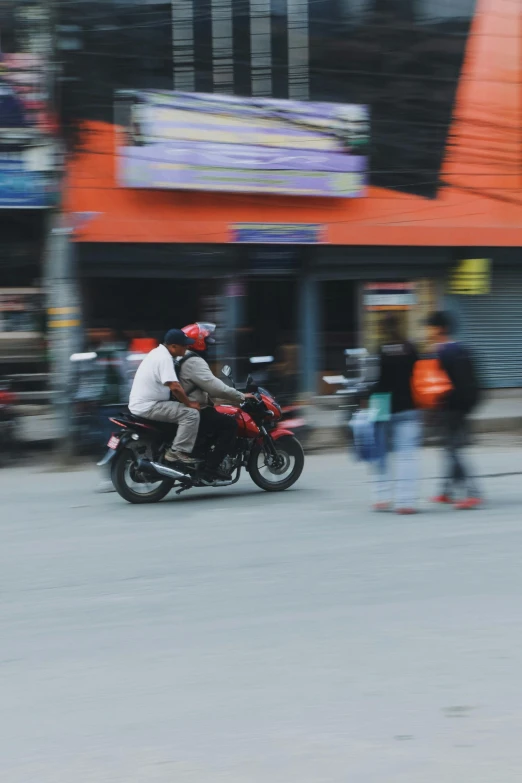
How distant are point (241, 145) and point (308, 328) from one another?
142 inches

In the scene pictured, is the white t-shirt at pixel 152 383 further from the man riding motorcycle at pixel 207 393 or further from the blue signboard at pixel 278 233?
the blue signboard at pixel 278 233

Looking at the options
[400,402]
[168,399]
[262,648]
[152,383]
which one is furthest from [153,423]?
[262,648]

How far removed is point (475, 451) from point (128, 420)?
5.78 m

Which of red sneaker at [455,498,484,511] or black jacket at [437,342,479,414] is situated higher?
black jacket at [437,342,479,414]

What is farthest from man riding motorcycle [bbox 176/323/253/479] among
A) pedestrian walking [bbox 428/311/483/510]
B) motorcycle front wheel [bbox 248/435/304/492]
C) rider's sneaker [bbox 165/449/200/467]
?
pedestrian walking [bbox 428/311/483/510]

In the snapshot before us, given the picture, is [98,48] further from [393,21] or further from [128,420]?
[128,420]

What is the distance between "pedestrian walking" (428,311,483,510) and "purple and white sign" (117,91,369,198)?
9381mm

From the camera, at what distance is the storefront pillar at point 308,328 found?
18.3m

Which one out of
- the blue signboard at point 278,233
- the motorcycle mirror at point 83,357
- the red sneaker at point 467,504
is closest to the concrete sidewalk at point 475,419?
the blue signboard at point 278,233

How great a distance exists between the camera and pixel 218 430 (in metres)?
9.09

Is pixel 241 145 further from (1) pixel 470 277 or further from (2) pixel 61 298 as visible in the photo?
(2) pixel 61 298

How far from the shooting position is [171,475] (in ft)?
29.2

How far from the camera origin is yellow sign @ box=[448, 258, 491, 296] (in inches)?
750

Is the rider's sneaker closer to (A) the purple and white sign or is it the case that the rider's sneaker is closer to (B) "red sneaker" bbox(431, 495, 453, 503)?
(B) "red sneaker" bbox(431, 495, 453, 503)
